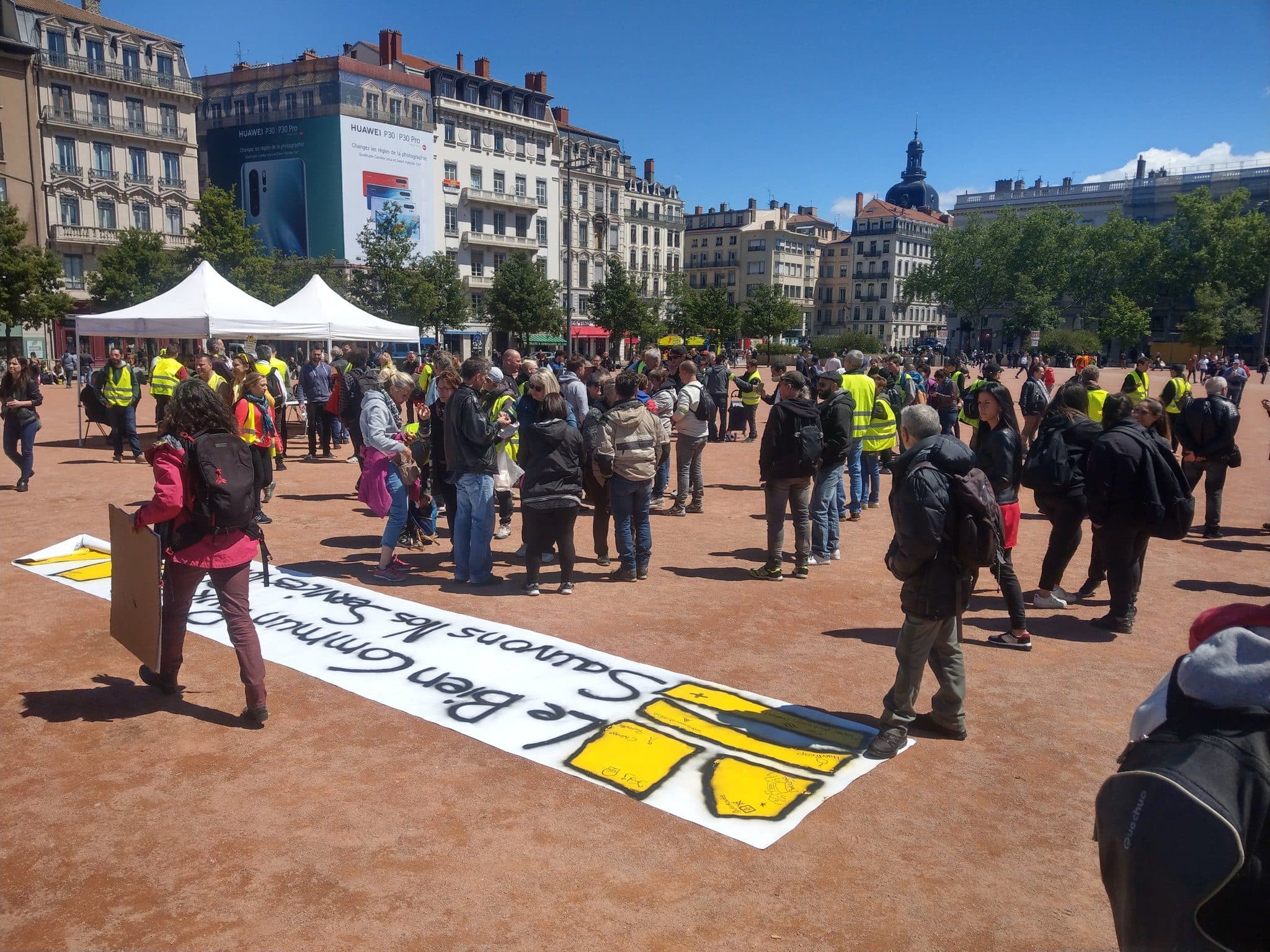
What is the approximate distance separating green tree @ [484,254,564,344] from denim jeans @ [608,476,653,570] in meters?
49.4

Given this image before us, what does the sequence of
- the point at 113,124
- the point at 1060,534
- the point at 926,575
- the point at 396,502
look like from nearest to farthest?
the point at 926,575
the point at 1060,534
the point at 396,502
the point at 113,124

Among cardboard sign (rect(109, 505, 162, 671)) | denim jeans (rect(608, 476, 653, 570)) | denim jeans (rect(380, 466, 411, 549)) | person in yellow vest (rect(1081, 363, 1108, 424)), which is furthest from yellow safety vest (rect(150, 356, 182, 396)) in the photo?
person in yellow vest (rect(1081, 363, 1108, 424))

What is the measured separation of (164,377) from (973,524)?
554 inches

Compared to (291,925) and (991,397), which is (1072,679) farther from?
(291,925)

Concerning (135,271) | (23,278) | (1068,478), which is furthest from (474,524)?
(135,271)

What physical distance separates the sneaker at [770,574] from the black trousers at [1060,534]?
2.19 meters

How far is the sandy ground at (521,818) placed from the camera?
3299 millimetres

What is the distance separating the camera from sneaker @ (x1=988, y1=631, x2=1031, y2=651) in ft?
20.9

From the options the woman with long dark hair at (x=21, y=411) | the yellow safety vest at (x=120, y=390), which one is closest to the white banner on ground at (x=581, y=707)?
the woman with long dark hair at (x=21, y=411)

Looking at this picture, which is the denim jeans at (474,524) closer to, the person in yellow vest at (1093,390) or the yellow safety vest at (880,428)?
the yellow safety vest at (880,428)

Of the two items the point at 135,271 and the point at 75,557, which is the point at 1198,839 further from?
the point at 135,271

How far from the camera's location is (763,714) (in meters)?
5.17

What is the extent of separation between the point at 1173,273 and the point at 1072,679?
86616mm

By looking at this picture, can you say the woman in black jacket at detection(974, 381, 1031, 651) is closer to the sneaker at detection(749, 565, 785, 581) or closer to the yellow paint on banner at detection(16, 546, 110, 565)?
the sneaker at detection(749, 565, 785, 581)
